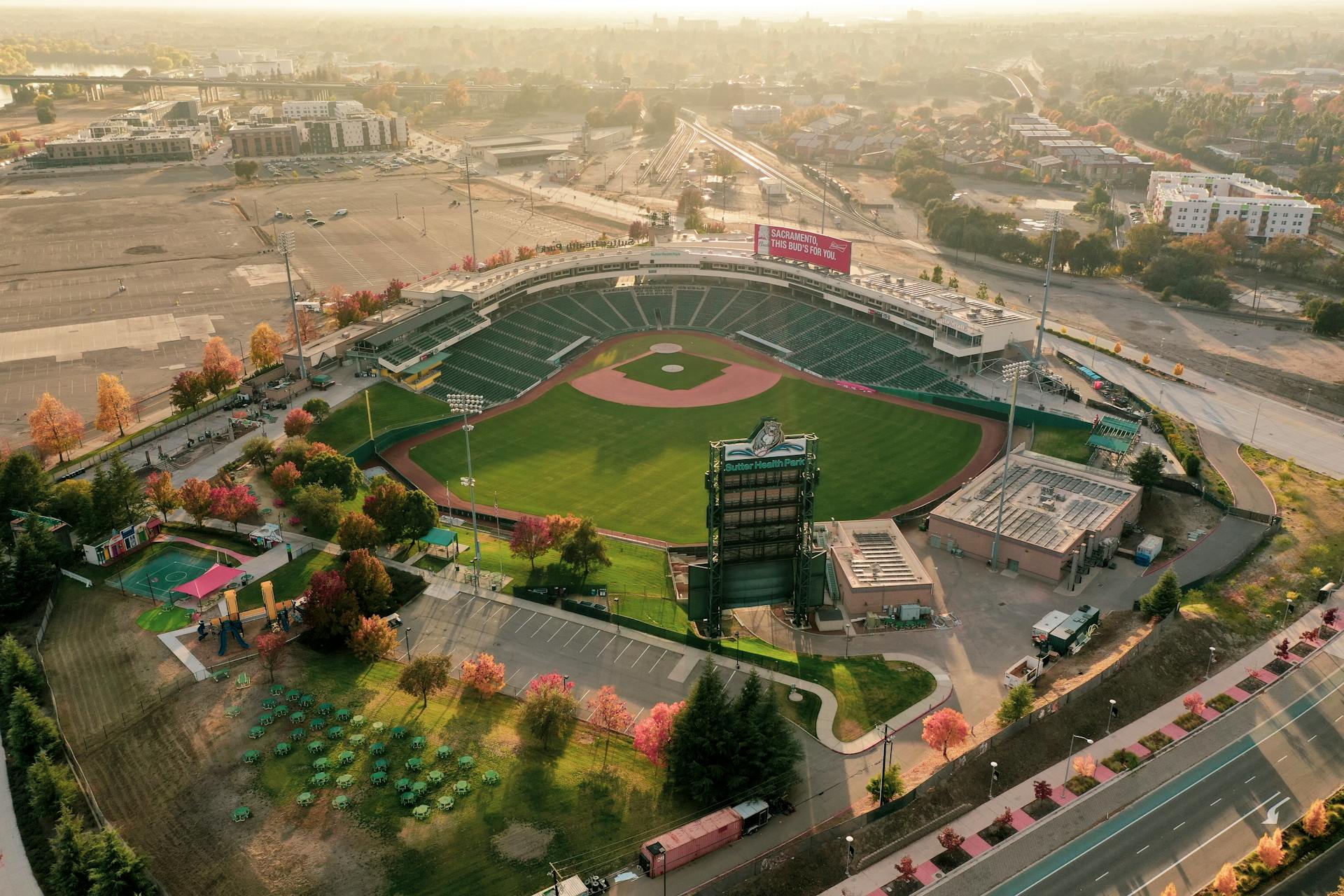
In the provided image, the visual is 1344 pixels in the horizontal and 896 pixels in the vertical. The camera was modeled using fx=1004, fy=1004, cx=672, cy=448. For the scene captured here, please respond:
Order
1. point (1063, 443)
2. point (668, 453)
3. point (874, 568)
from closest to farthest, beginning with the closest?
1. point (874, 568)
2. point (1063, 443)
3. point (668, 453)

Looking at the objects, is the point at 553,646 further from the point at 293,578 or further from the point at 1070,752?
the point at 1070,752

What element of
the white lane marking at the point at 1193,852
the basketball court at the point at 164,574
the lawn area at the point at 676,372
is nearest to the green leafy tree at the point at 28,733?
the basketball court at the point at 164,574

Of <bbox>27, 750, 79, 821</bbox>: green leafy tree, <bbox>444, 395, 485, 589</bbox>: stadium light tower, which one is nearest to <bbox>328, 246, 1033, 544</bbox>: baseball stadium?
<bbox>444, 395, 485, 589</bbox>: stadium light tower

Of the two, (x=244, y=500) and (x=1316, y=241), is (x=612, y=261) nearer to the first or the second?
(x=244, y=500)

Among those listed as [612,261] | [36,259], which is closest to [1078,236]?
[612,261]

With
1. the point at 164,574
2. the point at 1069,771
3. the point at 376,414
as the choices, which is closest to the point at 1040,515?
the point at 1069,771
